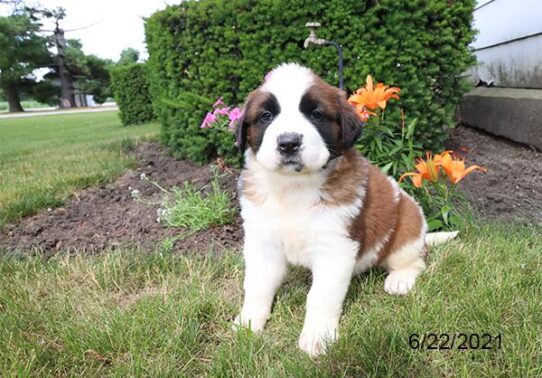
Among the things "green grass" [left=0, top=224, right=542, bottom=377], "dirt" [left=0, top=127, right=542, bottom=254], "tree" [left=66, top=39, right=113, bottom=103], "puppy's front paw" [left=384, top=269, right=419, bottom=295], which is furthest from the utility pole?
"puppy's front paw" [left=384, top=269, right=419, bottom=295]

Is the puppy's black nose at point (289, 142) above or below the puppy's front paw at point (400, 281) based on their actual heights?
above

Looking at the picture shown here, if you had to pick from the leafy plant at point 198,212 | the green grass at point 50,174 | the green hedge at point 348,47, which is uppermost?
the green hedge at point 348,47

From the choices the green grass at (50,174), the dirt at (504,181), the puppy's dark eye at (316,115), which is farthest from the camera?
the green grass at (50,174)

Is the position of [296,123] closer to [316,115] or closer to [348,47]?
[316,115]

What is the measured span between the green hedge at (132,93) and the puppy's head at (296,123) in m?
11.3

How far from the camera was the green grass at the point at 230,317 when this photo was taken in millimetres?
1825

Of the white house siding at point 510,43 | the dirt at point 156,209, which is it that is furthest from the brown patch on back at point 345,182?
the white house siding at point 510,43

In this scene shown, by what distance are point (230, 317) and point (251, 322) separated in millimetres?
166

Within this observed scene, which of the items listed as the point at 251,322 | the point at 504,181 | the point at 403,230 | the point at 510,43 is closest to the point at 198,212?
the point at 251,322

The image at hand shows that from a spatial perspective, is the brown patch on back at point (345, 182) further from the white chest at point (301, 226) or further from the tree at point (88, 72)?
the tree at point (88, 72)

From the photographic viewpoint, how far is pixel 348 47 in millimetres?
4332

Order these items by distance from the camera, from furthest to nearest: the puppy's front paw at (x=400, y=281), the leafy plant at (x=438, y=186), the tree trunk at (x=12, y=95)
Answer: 1. the tree trunk at (x=12, y=95)
2. the leafy plant at (x=438, y=186)
3. the puppy's front paw at (x=400, y=281)

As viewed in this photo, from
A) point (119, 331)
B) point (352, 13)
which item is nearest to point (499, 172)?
point (352, 13)

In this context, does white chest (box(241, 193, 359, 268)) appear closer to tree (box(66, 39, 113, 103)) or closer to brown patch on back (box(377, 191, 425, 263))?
brown patch on back (box(377, 191, 425, 263))
